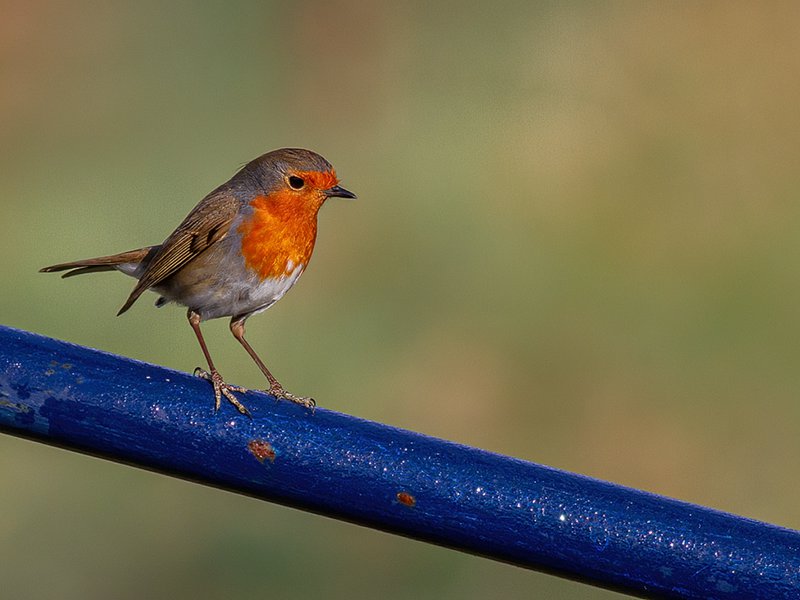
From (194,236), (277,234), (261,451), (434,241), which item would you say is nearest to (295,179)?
(277,234)

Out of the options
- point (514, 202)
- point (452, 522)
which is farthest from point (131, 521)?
point (452, 522)

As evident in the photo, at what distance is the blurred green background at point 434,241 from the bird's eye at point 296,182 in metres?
2.14

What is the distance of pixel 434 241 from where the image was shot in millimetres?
7449

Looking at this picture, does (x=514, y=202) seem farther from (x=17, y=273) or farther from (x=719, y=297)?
(x=17, y=273)

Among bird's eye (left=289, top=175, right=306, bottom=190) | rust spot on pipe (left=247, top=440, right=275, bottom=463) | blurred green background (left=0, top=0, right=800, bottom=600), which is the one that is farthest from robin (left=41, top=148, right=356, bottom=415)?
blurred green background (left=0, top=0, right=800, bottom=600)

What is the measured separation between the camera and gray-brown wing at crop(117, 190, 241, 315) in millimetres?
3828

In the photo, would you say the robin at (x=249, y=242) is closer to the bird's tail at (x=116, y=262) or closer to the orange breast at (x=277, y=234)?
the orange breast at (x=277, y=234)

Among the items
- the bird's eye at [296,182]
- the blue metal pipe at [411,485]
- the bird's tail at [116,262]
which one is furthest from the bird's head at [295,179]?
the blue metal pipe at [411,485]

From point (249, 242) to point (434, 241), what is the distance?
12.2ft

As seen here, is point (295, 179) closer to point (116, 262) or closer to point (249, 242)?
point (249, 242)

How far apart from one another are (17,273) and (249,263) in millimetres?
3626

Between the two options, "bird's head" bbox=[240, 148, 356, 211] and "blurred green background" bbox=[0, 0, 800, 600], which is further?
"blurred green background" bbox=[0, 0, 800, 600]

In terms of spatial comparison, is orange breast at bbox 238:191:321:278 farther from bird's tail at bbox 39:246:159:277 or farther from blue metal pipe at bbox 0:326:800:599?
blue metal pipe at bbox 0:326:800:599

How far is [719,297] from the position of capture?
7207mm
